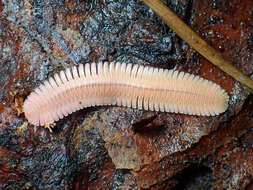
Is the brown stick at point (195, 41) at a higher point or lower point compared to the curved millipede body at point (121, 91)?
higher

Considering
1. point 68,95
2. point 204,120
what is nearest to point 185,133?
point 204,120

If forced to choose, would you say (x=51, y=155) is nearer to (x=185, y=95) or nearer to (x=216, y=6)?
(x=185, y=95)

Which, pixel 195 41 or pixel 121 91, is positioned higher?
pixel 195 41

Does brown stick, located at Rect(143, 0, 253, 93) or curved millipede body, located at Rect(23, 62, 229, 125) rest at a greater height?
brown stick, located at Rect(143, 0, 253, 93)
